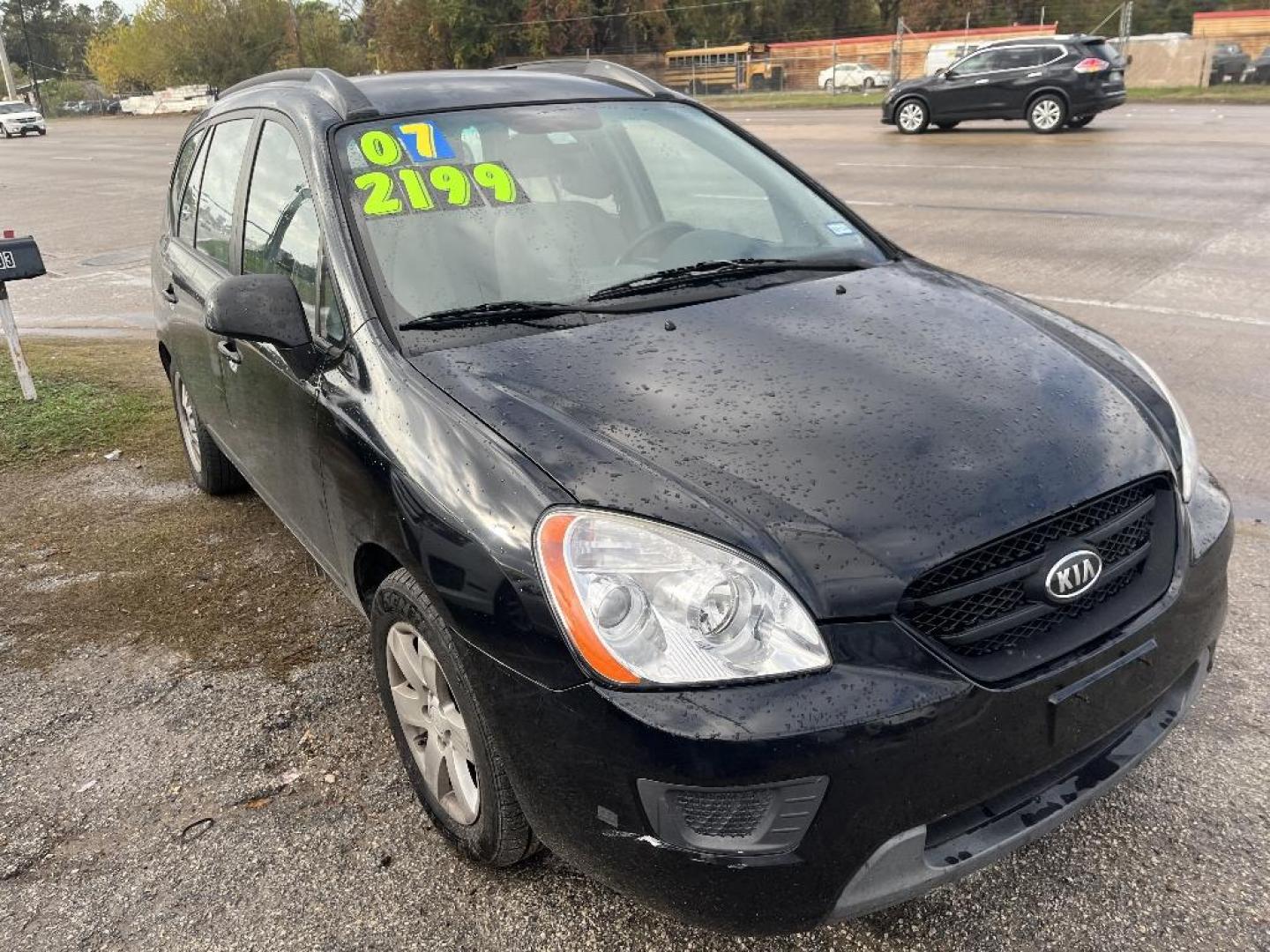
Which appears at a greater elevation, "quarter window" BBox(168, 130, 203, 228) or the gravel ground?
"quarter window" BBox(168, 130, 203, 228)

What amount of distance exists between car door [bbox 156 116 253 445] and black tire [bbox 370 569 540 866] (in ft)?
5.09

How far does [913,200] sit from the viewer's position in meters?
12.4

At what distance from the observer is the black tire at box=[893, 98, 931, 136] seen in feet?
66.2

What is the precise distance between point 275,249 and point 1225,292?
690cm

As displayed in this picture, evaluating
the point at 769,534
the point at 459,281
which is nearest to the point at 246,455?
the point at 459,281

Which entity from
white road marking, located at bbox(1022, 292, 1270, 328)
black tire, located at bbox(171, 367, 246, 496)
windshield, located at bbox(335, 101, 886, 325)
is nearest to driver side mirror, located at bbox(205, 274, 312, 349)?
windshield, located at bbox(335, 101, 886, 325)

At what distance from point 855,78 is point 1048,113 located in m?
29.2

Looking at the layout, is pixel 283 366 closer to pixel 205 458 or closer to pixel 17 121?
pixel 205 458

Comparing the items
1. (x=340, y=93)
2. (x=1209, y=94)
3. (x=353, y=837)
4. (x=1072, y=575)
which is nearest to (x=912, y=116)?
(x=1209, y=94)

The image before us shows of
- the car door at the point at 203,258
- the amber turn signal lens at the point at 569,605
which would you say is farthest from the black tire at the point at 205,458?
the amber turn signal lens at the point at 569,605

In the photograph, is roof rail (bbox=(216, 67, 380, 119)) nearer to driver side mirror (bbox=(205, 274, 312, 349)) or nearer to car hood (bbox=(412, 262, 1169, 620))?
driver side mirror (bbox=(205, 274, 312, 349))

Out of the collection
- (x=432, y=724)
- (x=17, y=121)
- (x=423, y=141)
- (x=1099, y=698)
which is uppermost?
(x=17, y=121)

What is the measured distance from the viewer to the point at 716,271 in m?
3.04

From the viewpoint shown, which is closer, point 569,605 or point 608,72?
point 569,605
